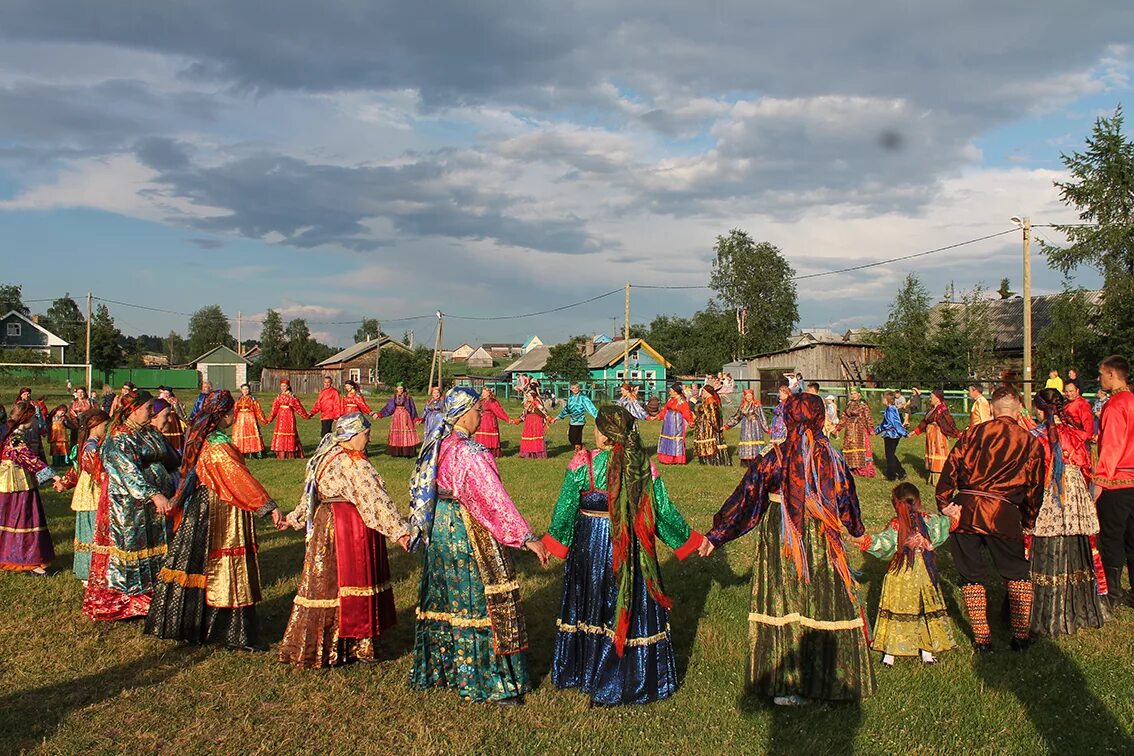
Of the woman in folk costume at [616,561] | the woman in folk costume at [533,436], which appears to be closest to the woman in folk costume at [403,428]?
the woman in folk costume at [533,436]

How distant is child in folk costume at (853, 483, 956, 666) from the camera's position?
6.03 m

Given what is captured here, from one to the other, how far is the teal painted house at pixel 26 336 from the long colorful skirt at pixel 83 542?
63444 mm

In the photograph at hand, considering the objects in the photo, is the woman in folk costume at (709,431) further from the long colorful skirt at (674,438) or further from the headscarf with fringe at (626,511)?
the headscarf with fringe at (626,511)

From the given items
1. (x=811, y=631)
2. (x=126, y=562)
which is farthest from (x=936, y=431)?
(x=126, y=562)

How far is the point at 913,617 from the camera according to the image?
605cm

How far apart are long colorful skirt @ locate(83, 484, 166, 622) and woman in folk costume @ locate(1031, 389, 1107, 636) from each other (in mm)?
7236

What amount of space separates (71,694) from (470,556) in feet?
9.66

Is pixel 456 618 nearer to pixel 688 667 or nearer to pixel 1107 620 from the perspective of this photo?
pixel 688 667

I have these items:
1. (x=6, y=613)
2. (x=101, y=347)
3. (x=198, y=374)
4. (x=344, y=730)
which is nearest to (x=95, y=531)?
(x=6, y=613)

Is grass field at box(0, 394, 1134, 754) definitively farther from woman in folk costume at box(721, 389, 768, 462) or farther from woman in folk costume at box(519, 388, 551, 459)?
woman in folk costume at box(519, 388, 551, 459)

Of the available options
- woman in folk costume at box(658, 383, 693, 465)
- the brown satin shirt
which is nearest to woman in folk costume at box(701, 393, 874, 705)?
the brown satin shirt

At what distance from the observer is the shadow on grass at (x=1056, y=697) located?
4938 mm

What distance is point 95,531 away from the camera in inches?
288

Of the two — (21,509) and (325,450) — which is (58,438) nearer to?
(21,509)
